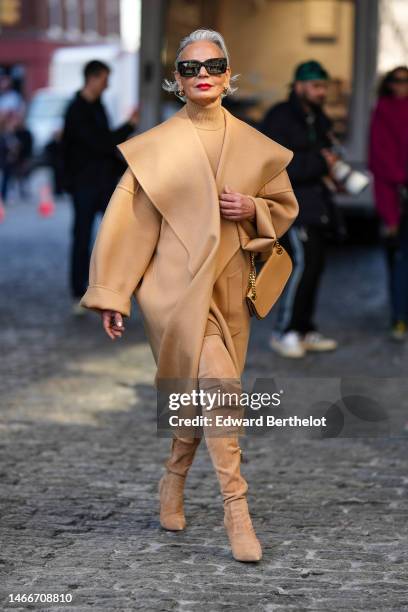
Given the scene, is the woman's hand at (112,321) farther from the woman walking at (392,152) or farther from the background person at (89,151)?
the background person at (89,151)

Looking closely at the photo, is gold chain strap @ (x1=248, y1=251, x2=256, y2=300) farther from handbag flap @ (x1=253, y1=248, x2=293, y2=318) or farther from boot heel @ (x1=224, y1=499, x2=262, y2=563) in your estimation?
boot heel @ (x1=224, y1=499, x2=262, y2=563)

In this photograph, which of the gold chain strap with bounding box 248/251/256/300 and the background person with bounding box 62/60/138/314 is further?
the background person with bounding box 62/60/138/314

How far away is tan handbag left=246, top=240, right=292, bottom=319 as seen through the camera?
4.80 m

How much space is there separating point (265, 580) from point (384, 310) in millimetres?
6949

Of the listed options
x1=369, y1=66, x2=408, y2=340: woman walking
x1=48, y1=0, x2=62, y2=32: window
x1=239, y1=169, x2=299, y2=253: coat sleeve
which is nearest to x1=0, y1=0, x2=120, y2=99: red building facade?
x1=48, y1=0, x2=62, y2=32: window

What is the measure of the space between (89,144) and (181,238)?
5707 millimetres

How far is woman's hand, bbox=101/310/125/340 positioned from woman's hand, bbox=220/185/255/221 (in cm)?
53

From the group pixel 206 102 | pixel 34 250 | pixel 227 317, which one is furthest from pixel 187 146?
pixel 34 250

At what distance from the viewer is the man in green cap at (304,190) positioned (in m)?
8.30

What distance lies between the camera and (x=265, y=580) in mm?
4453

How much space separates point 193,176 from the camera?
15.3 ft

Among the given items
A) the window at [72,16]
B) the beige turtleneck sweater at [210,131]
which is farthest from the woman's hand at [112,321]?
the window at [72,16]

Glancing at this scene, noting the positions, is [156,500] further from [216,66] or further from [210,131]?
[216,66]

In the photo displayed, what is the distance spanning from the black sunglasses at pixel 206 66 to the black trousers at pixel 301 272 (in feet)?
13.2
